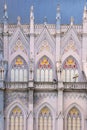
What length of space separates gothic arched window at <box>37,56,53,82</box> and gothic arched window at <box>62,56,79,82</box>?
5.11 feet

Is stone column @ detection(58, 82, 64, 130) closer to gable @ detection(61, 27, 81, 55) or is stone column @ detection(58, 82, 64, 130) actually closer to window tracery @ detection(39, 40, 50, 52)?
gable @ detection(61, 27, 81, 55)

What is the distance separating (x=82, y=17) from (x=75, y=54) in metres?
4.67

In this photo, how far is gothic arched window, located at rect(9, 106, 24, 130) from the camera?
48.9 meters

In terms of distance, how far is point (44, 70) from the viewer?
50.8 meters

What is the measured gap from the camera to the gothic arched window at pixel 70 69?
5047 cm

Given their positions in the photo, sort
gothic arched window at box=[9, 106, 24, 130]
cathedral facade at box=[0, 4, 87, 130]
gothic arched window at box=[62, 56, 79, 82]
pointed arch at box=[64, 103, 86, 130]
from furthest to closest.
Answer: gothic arched window at box=[62, 56, 79, 82] → gothic arched window at box=[9, 106, 24, 130] → pointed arch at box=[64, 103, 86, 130] → cathedral facade at box=[0, 4, 87, 130]

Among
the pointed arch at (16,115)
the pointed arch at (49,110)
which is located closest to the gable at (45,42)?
A: the pointed arch at (49,110)

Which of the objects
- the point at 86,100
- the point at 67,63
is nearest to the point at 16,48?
the point at 67,63

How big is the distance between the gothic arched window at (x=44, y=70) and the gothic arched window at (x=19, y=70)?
1536 mm

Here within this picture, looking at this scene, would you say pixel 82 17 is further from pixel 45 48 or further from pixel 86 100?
pixel 86 100

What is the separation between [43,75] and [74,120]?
6.01 m

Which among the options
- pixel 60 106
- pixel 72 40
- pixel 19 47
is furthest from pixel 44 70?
pixel 60 106

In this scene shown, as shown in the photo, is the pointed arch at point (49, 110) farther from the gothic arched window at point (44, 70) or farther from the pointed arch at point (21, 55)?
the pointed arch at point (21, 55)

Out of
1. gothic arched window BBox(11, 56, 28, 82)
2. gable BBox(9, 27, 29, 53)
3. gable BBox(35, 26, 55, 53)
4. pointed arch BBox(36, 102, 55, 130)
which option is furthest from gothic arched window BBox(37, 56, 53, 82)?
pointed arch BBox(36, 102, 55, 130)
